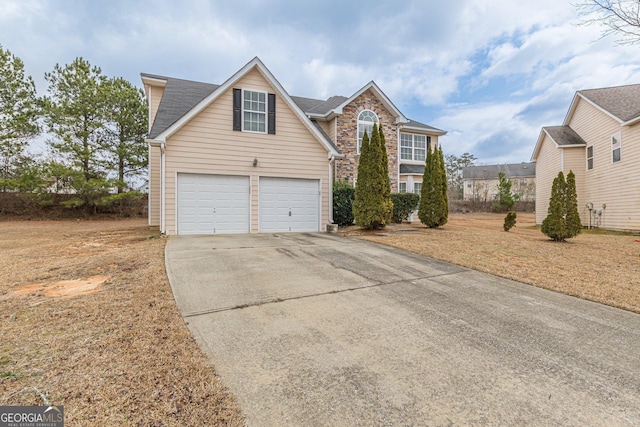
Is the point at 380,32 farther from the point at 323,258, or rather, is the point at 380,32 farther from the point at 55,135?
the point at 55,135

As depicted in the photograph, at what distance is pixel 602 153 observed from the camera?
14.2 metres

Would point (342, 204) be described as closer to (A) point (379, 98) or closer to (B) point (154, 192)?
(A) point (379, 98)

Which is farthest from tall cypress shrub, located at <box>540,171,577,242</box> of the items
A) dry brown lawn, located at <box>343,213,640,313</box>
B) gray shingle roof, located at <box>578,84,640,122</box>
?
gray shingle roof, located at <box>578,84,640,122</box>

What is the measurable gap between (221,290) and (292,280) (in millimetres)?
1118

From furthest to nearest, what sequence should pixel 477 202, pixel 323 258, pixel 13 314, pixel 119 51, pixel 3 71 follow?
pixel 477 202 → pixel 3 71 → pixel 119 51 → pixel 323 258 → pixel 13 314

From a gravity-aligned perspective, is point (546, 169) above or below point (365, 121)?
below

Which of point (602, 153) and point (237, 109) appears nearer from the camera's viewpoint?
point (237, 109)

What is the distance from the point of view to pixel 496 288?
179 inches

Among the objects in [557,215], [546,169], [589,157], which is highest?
[589,157]

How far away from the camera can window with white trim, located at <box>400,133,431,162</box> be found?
1755 centimetres

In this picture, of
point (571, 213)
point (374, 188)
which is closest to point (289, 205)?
point (374, 188)

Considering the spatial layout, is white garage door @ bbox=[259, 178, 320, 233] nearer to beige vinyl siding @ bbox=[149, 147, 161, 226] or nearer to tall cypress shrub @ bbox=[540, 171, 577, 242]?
beige vinyl siding @ bbox=[149, 147, 161, 226]

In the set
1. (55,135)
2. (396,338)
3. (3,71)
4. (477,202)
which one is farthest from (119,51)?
(477,202)

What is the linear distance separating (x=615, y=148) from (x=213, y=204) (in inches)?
702
